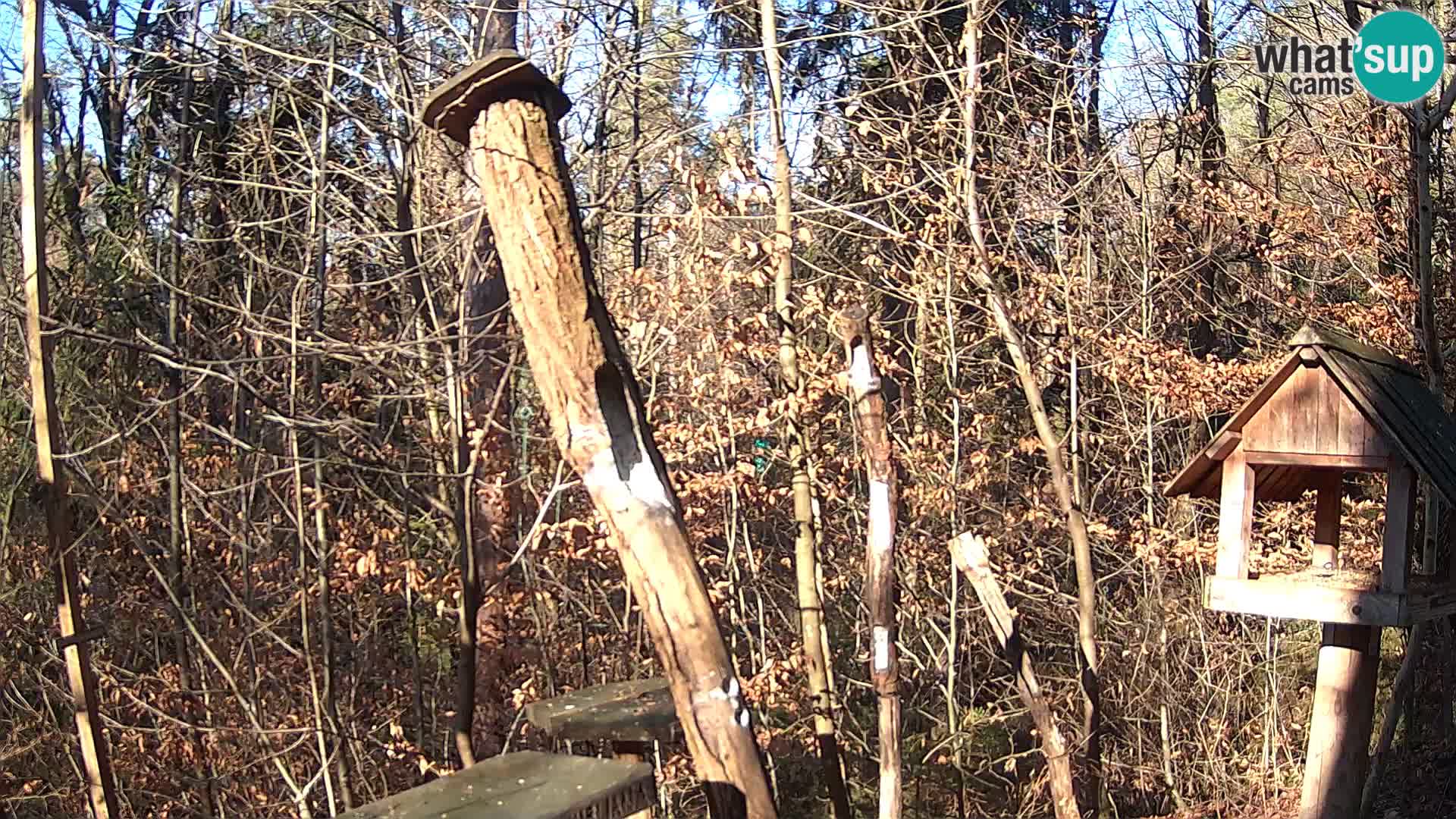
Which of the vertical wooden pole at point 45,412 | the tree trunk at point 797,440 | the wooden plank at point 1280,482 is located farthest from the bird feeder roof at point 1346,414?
the vertical wooden pole at point 45,412

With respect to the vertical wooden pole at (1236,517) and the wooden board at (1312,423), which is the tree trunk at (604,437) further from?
the wooden board at (1312,423)

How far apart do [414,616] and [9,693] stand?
8.14ft

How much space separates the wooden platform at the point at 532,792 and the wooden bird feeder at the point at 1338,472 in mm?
2107

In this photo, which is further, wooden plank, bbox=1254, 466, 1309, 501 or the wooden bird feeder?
wooden plank, bbox=1254, 466, 1309, 501

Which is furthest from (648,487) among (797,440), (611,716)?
(797,440)

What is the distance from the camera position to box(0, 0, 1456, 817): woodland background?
6602mm

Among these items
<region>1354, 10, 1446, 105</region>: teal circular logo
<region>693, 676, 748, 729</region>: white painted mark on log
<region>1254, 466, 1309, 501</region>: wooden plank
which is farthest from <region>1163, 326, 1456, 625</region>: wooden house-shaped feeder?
<region>1354, 10, 1446, 105</region>: teal circular logo

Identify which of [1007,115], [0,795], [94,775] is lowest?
[0,795]

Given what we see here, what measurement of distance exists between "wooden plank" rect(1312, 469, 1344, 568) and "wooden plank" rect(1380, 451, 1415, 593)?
1.98 ft

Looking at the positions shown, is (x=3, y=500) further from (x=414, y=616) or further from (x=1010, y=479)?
(x=1010, y=479)

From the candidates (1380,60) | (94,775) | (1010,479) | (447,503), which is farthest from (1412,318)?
(94,775)

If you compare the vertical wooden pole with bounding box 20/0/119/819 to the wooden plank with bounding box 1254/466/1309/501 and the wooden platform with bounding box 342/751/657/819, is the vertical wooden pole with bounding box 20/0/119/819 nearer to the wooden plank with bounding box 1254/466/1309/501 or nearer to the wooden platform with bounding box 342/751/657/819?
the wooden platform with bounding box 342/751/657/819

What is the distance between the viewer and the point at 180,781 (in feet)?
23.0

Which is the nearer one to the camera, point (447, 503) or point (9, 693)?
point (447, 503)
